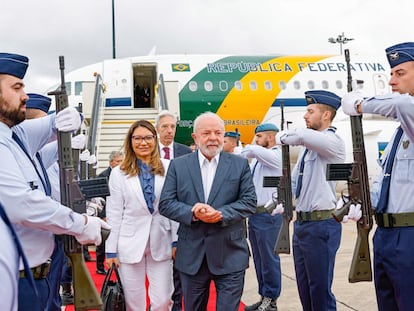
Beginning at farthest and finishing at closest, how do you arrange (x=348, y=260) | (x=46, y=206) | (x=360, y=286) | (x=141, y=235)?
(x=348, y=260)
(x=360, y=286)
(x=141, y=235)
(x=46, y=206)

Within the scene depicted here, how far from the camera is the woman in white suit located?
13.0 ft

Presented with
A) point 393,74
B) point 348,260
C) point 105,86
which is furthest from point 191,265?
point 105,86

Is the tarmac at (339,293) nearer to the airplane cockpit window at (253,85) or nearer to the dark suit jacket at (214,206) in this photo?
the dark suit jacket at (214,206)

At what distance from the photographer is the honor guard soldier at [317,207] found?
4242 millimetres

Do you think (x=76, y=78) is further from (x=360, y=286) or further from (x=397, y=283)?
(x=397, y=283)

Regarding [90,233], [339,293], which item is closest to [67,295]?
[339,293]

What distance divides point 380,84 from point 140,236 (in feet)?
45.6

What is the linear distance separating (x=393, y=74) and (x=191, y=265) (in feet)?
5.74

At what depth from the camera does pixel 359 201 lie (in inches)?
137

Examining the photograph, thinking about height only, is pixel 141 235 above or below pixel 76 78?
below

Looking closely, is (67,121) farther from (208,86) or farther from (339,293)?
(208,86)

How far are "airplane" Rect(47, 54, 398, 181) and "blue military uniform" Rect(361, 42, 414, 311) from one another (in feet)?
35.9

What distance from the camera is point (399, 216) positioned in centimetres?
317

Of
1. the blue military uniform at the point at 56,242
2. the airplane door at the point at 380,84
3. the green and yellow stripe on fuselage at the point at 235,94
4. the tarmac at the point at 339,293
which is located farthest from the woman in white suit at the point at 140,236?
the airplane door at the point at 380,84
